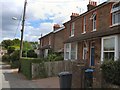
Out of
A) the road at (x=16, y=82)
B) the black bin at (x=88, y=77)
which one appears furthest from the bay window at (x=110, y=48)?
the road at (x=16, y=82)

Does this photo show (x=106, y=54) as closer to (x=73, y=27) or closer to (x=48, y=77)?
(x=48, y=77)

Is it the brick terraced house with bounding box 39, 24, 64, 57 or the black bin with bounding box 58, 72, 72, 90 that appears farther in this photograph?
the brick terraced house with bounding box 39, 24, 64, 57

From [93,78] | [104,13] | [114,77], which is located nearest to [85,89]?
[93,78]

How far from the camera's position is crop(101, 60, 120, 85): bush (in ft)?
35.0

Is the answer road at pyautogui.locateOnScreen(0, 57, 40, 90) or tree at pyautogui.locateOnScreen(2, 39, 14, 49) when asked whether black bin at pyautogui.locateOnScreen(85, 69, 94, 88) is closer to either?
road at pyautogui.locateOnScreen(0, 57, 40, 90)

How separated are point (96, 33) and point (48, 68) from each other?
531cm

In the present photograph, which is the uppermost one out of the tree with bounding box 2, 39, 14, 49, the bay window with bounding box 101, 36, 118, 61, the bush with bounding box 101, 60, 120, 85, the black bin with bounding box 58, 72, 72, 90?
the tree with bounding box 2, 39, 14, 49

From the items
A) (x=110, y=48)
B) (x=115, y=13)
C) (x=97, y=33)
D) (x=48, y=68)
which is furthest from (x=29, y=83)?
(x=115, y=13)

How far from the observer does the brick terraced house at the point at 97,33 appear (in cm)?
1778

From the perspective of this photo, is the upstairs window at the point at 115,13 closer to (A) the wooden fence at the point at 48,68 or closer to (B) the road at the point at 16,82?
(A) the wooden fence at the point at 48,68

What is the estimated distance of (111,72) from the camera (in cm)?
1093

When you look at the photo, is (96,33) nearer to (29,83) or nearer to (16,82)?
(29,83)

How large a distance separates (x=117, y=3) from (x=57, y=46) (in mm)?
21701

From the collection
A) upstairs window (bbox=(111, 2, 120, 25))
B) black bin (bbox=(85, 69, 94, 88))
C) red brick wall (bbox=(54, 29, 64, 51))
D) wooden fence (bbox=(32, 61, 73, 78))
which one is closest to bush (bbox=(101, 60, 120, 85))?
black bin (bbox=(85, 69, 94, 88))
